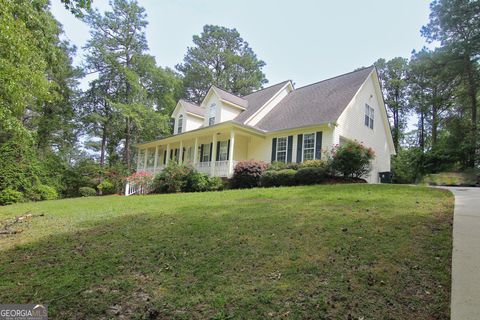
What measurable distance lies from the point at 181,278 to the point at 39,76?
11.6 meters

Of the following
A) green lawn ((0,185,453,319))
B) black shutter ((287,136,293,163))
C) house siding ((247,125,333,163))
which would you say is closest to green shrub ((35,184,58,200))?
green lawn ((0,185,453,319))

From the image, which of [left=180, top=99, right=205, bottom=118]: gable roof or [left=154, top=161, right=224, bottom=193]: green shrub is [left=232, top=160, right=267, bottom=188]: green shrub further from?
[left=180, top=99, right=205, bottom=118]: gable roof

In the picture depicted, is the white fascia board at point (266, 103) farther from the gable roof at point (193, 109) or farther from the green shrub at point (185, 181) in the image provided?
the gable roof at point (193, 109)

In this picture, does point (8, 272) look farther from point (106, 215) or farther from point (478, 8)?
point (478, 8)

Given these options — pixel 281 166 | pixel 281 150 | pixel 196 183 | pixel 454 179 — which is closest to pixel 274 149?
pixel 281 150

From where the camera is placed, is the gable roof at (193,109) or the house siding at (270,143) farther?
the gable roof at (193,109)

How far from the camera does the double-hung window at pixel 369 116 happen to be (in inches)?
699

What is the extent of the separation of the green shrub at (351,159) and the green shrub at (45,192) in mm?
14934

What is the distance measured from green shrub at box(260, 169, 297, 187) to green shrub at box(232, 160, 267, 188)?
52 cm

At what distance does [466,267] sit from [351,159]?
30.0 feet

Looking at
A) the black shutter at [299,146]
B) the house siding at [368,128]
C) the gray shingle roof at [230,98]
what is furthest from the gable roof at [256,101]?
the house siding at [368,128]

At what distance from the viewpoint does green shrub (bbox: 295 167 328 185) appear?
1228cm

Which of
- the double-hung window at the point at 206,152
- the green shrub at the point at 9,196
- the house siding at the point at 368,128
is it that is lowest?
the green shrub at the point at 9,196

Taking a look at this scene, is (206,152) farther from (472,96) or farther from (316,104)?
(472,96)
